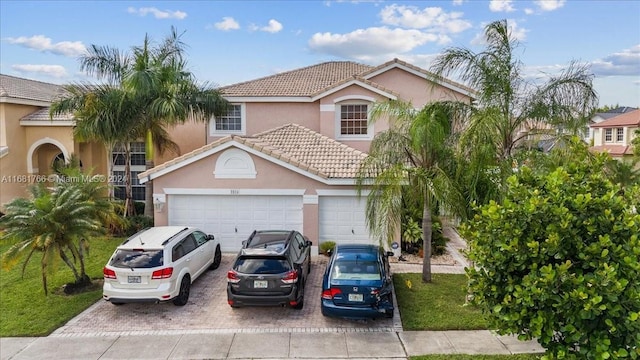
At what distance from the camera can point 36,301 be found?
1175 cm

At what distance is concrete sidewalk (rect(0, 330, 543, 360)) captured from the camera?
29.7 feet

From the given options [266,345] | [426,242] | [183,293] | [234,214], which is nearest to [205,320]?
[183,293]

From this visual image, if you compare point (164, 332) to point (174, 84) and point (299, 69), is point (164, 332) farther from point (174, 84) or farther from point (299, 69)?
point (299, 69)

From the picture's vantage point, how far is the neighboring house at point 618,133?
129 feet

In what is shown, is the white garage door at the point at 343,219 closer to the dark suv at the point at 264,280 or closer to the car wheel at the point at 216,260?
the car wheel at the point at 216,260

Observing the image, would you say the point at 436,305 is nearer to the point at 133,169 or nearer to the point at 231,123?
the point at 231,123

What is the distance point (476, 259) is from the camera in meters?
6.86

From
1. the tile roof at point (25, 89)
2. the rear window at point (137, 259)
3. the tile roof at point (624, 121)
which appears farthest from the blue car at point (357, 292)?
the tile roof at point (624, 121)

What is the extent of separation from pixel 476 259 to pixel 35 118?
23521 millimetres

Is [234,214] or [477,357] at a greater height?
[234,214]

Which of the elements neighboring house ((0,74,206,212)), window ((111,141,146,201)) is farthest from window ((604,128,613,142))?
window ((111,141,146,201))

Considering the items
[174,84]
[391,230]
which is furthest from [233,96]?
[391,230]

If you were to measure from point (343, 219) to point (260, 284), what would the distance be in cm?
617

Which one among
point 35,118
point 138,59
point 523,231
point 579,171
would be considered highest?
point 138,59
